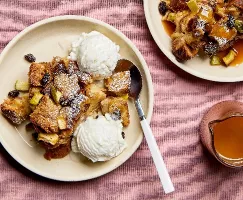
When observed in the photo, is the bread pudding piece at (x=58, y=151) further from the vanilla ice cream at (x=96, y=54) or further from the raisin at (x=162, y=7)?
the raisin at (x=162, y=7)

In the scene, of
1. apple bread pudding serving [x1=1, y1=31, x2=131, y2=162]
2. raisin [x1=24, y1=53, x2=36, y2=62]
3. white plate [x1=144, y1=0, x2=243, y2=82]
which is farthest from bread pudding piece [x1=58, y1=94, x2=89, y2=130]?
white plate [x1=144, y1=0, x2=243, y2=82]

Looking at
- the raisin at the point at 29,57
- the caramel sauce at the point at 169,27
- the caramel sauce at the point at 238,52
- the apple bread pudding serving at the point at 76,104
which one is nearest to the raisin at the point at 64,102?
the apple bread pudding serving at the point at 76,104

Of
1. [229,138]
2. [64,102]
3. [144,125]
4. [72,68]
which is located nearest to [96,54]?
[72,68]

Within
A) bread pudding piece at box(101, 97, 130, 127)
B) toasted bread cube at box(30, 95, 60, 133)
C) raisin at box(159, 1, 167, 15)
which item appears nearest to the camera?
toasted bread cube at box(30, 95, 60, 133)

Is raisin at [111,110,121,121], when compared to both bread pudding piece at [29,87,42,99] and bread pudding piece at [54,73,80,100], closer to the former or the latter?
bread pudding piece at [54,73,80,100]

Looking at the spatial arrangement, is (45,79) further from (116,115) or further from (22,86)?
(116,115)

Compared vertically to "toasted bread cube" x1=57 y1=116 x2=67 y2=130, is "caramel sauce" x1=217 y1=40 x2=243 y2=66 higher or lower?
higher
